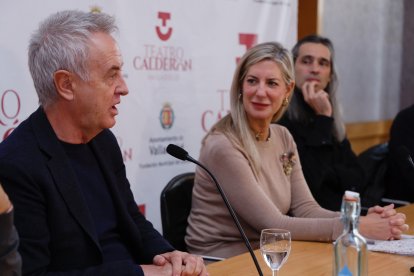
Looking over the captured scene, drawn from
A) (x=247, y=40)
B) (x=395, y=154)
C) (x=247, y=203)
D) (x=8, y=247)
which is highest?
(x=247, y=40)

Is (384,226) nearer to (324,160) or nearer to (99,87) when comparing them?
(99,87)

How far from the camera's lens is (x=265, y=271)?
6.14 ft

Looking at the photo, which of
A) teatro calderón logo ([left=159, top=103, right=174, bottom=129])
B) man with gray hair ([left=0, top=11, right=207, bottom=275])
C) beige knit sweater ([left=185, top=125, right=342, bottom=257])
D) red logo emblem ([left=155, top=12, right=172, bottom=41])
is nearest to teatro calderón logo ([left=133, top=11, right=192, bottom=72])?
red logo emblem ([left=155, top=12, right=172, bottom=41])

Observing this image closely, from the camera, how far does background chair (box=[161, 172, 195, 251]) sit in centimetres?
255

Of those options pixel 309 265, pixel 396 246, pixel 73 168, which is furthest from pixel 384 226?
pixel 73 168

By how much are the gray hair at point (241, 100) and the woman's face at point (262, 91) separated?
0.02 m

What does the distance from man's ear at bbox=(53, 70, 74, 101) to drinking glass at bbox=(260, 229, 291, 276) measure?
2.23 ft

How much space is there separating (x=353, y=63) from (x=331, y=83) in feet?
4.24

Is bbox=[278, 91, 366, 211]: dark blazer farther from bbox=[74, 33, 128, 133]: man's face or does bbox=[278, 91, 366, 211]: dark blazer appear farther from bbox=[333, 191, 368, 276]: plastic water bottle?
bbox=[333, 191, 368, 276]: plastic water bottle

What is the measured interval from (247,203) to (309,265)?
1.66ft

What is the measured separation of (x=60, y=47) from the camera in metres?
1.87

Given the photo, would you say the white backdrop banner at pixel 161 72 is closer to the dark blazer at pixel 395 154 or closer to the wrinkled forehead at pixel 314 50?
the wrinkled forehead at pixel 314 50

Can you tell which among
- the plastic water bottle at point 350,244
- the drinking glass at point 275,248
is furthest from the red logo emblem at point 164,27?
the plastic water bottle at point 350,244

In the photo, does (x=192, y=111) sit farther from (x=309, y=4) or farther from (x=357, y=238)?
(x=357, y=238)
